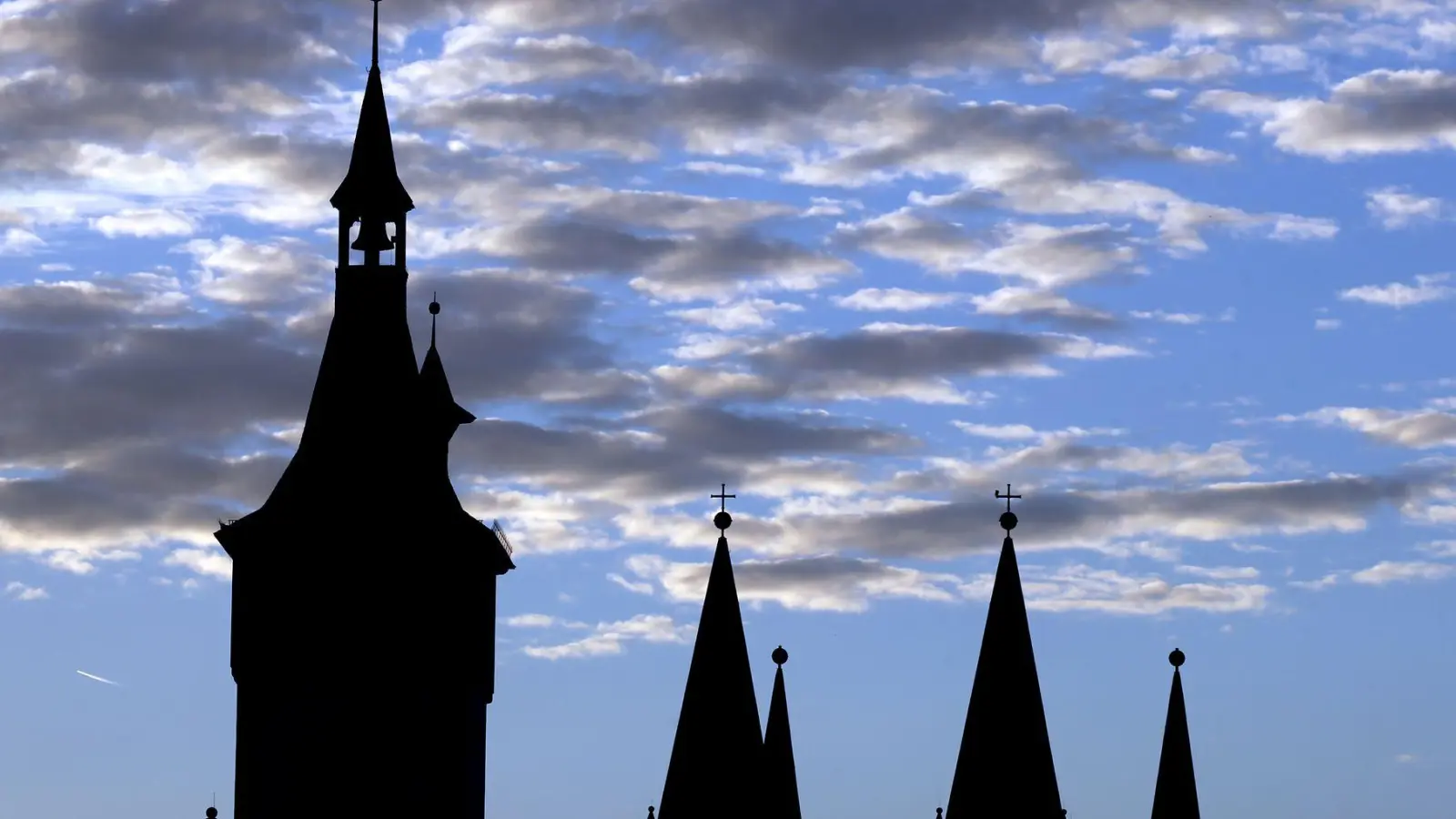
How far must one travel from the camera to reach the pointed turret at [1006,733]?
8500 cm

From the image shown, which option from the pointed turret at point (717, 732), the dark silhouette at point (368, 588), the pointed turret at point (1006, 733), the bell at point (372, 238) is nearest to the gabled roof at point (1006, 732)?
the pointed turret at point (1006, 733)

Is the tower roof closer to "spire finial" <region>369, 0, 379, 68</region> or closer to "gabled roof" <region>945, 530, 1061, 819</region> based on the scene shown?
"spire finial" <region>369, 0, 379, 68</region>

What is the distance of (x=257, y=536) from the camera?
93562 mm

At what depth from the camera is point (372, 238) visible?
3767 inches

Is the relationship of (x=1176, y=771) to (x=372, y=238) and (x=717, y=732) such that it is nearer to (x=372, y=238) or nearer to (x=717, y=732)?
(x=717, y=732)

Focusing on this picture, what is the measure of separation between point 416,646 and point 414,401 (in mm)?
6447

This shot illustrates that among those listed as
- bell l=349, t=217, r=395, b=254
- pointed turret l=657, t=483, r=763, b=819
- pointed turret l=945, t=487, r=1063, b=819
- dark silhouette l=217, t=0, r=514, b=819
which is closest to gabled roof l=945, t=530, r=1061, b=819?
pointed turret l=945, t=487, r=1063, b=819

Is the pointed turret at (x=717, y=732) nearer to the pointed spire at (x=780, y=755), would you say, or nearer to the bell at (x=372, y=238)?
the pointed spire at (x=780, y=755)

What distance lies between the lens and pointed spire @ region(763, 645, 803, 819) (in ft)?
292

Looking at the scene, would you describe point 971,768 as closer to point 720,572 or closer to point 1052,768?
point 1052,768

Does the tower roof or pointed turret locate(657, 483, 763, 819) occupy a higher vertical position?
the tower roof

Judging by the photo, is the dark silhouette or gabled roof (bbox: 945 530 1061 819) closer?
gabled roof (bbox: 945 530 1061 819)

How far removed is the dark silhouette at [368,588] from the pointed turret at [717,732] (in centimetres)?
788

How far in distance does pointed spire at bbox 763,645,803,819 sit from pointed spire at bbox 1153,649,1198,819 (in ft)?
27.3
